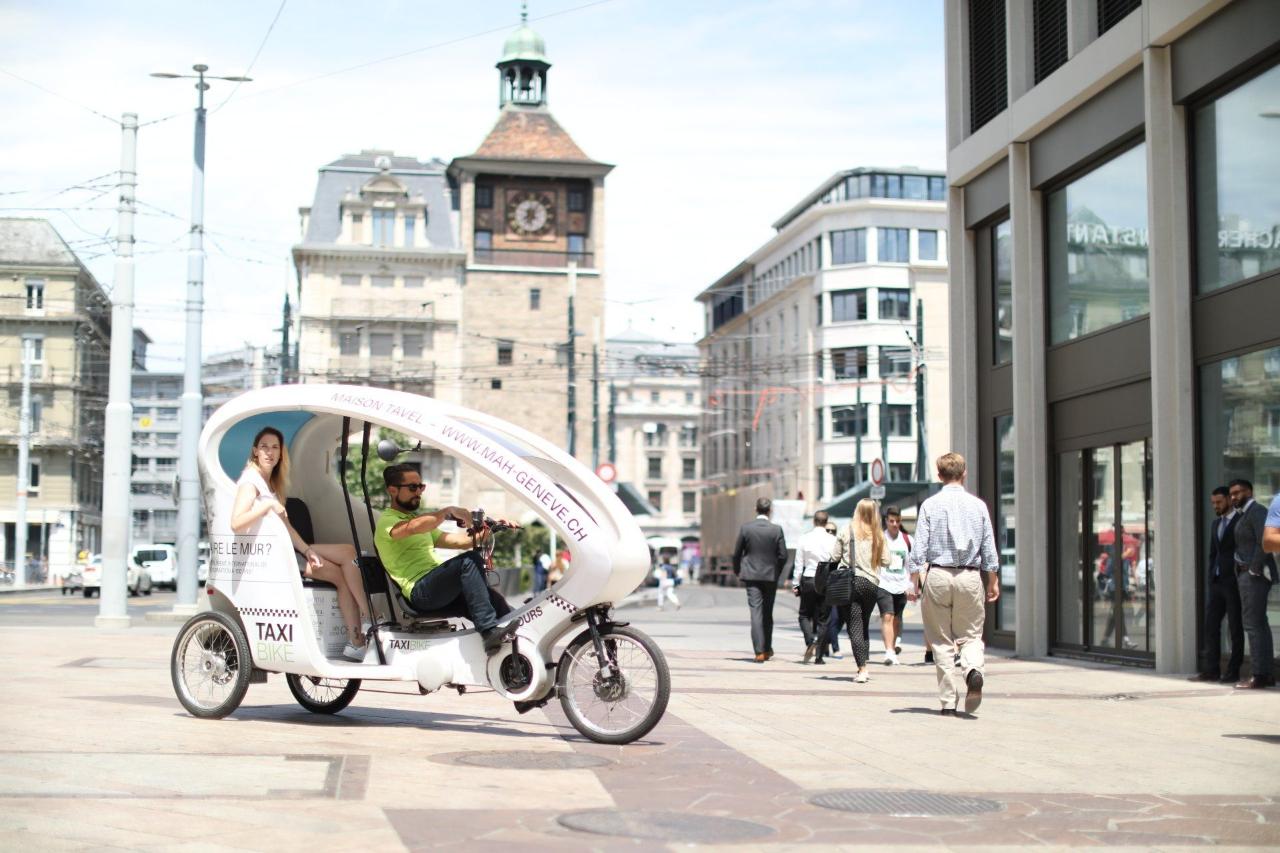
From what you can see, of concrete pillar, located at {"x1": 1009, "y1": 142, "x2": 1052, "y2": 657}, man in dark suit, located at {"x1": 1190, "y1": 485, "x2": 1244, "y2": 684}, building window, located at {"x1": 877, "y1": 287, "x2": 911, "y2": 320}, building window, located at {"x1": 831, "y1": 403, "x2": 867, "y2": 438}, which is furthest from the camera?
building window, located at {"x1": 877, "y1": 287, "x2": 911, "y2": 320}

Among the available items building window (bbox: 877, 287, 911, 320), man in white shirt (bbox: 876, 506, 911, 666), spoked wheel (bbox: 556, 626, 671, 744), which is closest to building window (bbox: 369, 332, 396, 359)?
building window (bbox: 877, 287, 911, 320)

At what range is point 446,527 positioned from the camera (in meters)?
11.0

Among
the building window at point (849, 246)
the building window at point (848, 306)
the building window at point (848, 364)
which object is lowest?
the building window at point (848, 364)

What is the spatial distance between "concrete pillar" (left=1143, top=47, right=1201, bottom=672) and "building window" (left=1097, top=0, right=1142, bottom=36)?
1086mm

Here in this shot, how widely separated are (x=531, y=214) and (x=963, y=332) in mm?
74575

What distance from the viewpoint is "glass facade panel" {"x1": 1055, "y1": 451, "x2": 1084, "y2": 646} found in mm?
18891

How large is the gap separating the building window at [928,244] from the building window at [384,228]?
29133mm

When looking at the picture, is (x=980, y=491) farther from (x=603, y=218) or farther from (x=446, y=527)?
(x=603, y=218)

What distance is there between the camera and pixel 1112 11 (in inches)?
704

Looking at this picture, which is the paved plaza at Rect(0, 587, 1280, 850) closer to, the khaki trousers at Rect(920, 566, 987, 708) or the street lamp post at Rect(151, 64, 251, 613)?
the khaki trousers at Rect(920, 566, 987, 708)

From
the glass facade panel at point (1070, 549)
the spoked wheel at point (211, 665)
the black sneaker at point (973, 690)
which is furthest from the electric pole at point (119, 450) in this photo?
the black sneaker at point (973, 690)

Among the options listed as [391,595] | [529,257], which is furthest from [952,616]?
[529,257]

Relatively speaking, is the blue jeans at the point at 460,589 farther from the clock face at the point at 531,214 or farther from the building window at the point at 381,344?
the clock face at the point at 531,214

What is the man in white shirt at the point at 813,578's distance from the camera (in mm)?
18625
